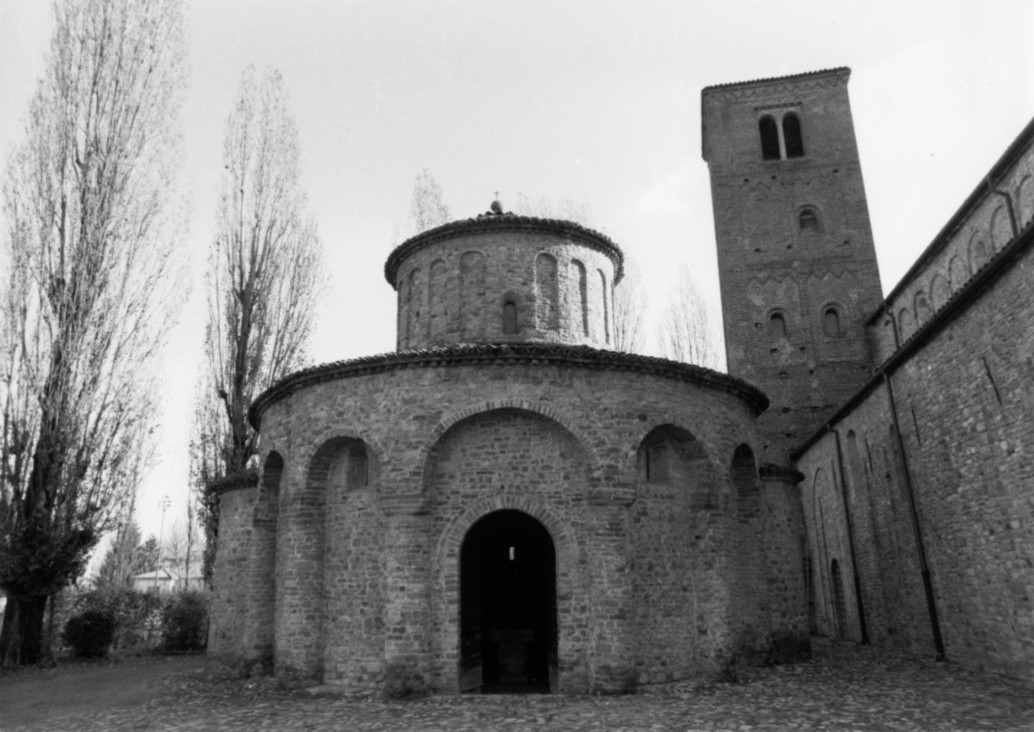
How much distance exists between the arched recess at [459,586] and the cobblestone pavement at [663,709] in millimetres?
569

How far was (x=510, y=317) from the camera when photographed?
49.9 feet

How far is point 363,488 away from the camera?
12.3 meters

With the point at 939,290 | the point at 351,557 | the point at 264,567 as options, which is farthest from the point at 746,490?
the point at 939,290

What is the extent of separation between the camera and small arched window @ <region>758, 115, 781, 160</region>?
25.8m

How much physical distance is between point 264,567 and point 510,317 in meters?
6.85

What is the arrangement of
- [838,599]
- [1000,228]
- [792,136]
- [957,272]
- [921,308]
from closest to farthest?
[1000,228] → [957,272] → [838,599] → [921,308] → [792,136]

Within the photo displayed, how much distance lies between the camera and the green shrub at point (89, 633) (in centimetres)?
1880

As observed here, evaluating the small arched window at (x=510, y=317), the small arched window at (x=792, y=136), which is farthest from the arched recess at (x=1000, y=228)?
the small arched window at (x=510, y=317)

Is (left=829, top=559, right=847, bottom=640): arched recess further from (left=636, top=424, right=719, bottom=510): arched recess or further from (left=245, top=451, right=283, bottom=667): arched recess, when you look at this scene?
(left=245, top=451, right=283, bottom=667): arched recess

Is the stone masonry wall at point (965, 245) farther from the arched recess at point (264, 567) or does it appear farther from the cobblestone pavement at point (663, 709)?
the arched recess at point (264, 567)

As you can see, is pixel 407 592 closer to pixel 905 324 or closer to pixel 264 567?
pixel 264 567

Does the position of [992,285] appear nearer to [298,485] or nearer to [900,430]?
[900,430]

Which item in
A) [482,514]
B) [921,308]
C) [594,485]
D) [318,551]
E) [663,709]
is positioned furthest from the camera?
[921,308]

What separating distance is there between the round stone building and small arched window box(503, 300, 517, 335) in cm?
299
